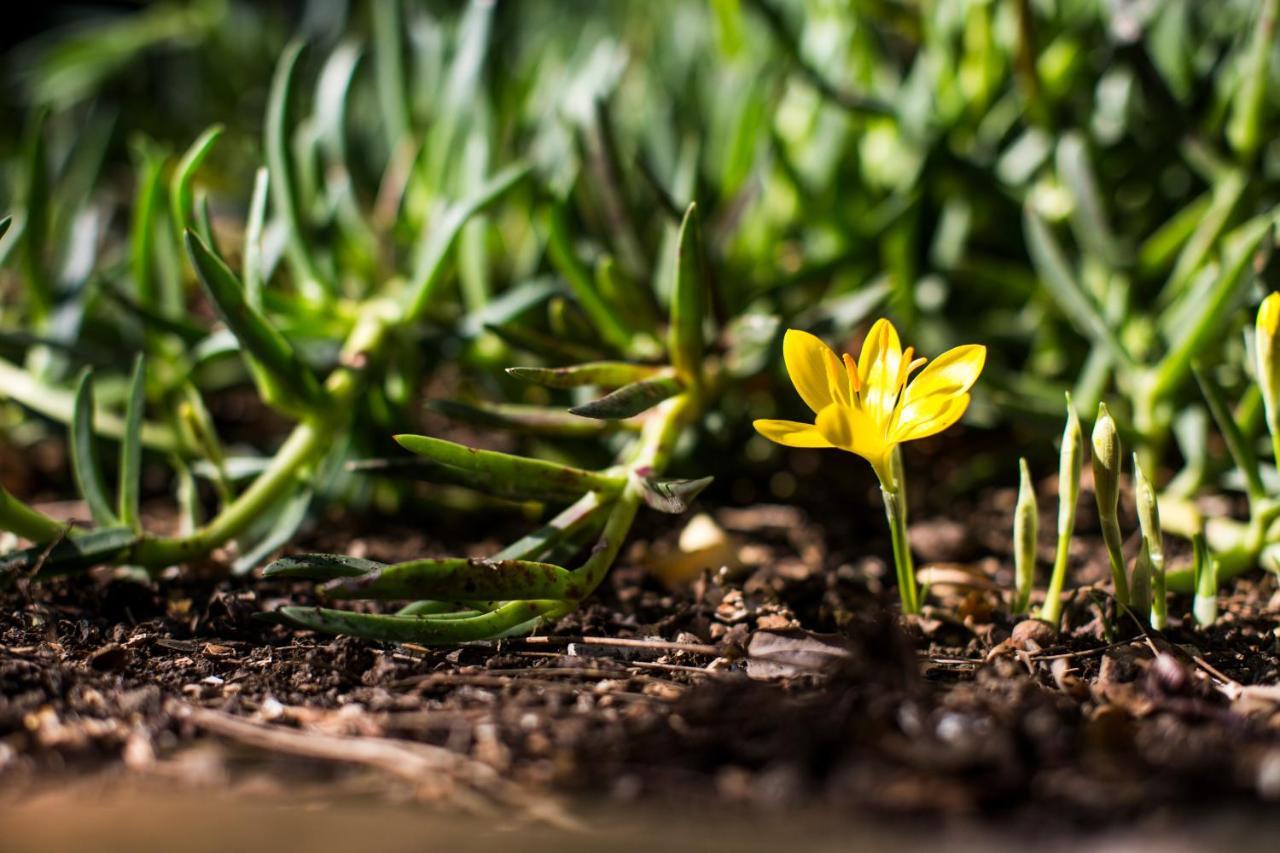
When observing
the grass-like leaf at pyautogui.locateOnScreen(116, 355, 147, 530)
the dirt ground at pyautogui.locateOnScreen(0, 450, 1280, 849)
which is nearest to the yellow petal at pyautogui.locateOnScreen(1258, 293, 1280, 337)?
the dirt ground at pyautogui.locateOnScreen(0, 450, 1280, 849)

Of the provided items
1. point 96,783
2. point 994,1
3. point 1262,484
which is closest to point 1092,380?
point 1262,484

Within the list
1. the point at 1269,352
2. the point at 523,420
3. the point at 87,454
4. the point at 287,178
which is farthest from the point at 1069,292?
the point at 87,454

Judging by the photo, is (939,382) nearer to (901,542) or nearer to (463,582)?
(901,542)

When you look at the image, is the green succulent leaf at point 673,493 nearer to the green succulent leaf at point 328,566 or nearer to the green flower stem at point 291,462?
the green succulent leaf at point 328,566

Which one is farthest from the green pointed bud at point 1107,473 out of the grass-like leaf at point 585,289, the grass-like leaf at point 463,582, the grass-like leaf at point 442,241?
the grass-like leaf at point 442,241

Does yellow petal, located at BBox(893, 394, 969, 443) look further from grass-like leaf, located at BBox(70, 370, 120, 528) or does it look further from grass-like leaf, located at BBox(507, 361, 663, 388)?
grass-like leaf, located at BBox(70, 370, 120, 528)
